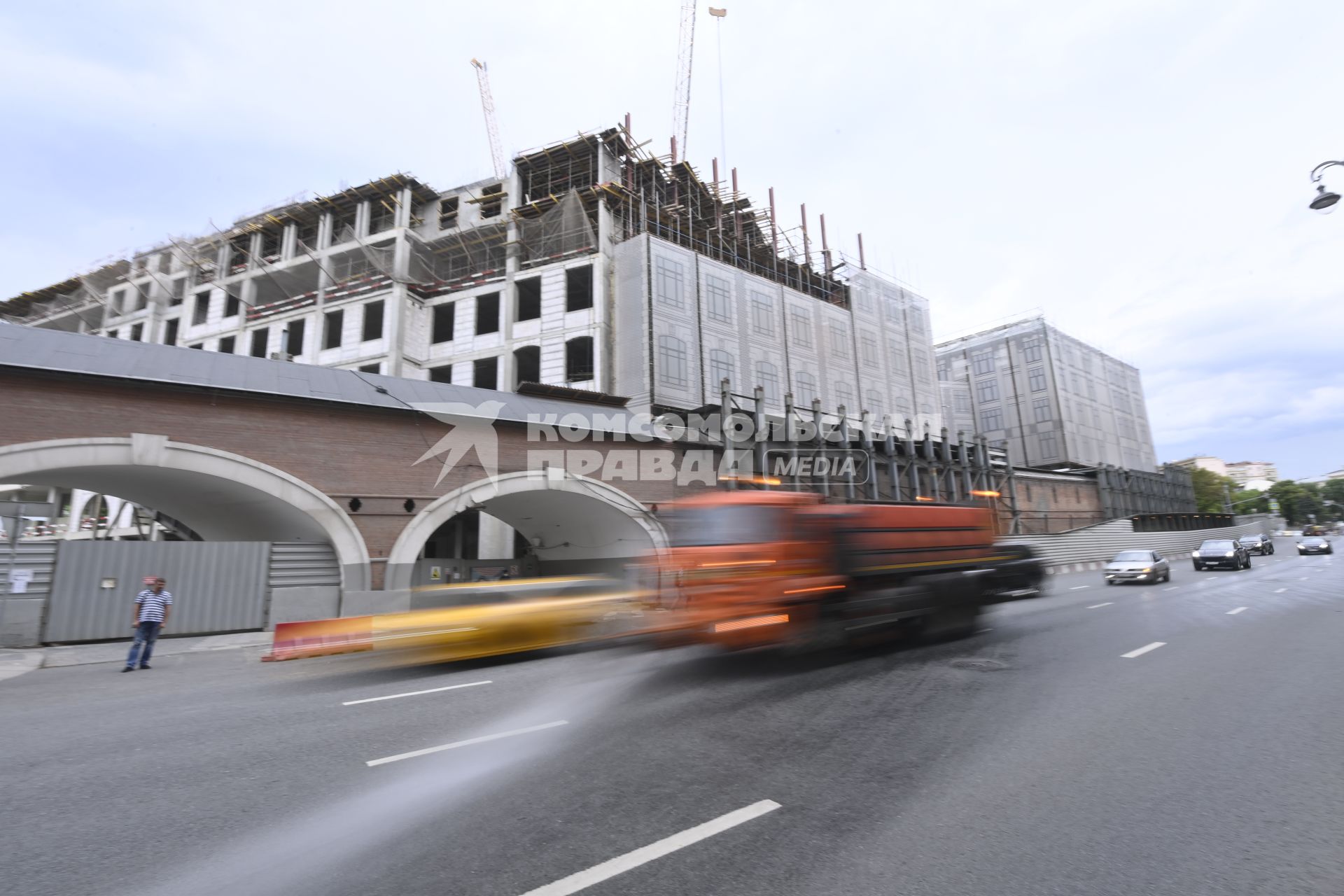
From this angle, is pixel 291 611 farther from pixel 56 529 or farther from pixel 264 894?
pixel 56 529

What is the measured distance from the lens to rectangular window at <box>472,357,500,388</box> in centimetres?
3591

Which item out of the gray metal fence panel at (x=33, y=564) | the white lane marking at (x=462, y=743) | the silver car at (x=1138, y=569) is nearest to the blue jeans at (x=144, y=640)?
the gray metal fence panel at (x=33, y=564)

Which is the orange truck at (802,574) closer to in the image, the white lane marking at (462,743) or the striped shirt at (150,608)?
the white lane marking at (462,743)

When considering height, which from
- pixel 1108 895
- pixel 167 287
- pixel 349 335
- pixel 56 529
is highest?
pixel 167 287

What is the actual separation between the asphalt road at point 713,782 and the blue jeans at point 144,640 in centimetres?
229

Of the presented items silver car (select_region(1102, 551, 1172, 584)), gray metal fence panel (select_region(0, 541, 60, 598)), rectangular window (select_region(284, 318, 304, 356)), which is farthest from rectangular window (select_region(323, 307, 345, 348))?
silver car (select_region(1102, 551, 1172, 584))

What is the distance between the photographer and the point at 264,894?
3.05 metres

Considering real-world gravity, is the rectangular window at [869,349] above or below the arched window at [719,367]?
above

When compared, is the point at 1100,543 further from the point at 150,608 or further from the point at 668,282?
the point at 150,608

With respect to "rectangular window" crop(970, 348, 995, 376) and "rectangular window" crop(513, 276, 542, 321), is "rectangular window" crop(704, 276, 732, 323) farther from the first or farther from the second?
"rectangular window" crop(970, 348, 995, 376)

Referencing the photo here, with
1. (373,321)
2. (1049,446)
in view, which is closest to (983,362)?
(1049,446)

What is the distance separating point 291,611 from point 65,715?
384 inches

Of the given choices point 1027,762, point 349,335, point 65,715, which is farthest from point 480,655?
point 349,335

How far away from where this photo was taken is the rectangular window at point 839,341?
134 ft
